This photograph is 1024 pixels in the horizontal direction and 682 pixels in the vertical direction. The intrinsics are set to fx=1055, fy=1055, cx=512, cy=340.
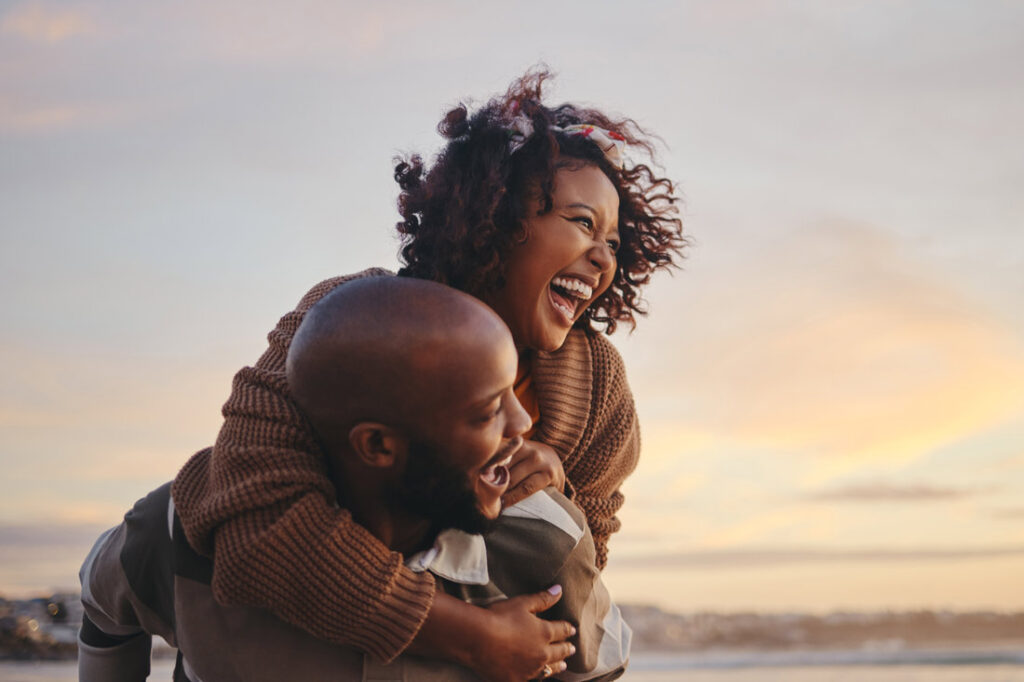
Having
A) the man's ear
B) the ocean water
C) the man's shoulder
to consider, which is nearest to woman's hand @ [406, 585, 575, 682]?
the man's ear

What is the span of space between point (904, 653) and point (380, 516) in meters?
15.6

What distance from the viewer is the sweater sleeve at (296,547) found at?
220 centimetres

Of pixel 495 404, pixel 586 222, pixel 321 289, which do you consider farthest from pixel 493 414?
pixel 586 222

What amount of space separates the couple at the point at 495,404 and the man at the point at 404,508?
59 mm

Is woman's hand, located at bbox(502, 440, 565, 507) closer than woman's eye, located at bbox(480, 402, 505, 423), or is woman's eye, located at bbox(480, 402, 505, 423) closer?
woman's eye, located at bbox(480, 402, 505, 423)

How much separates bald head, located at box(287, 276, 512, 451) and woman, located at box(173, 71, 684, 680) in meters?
0.17

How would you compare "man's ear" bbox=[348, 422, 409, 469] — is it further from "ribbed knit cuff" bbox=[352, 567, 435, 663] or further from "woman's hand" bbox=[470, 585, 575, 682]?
"woman's hand" bbox=[470, 585, 575, 682]

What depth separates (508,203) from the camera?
131 inches

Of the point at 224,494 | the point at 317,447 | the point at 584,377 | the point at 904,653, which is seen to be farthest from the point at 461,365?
the point at 904,653

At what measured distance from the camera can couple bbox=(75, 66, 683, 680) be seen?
2.22 meters

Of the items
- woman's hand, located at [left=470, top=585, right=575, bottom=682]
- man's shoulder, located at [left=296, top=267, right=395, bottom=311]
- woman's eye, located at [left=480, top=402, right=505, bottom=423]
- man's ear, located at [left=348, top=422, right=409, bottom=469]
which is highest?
man's shoulder, located at [left=296, top=267, right=395, bottom=311]

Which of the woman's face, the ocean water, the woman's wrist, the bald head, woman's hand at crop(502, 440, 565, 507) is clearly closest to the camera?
the bald head

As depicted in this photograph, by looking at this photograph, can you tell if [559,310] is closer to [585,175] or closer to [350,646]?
[585,175]

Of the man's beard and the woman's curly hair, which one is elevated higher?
the woman's curly hair
